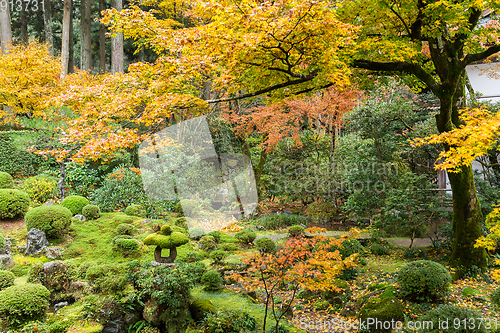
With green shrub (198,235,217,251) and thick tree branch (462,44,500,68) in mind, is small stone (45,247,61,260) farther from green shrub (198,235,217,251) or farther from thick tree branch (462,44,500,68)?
thick tree branch (462,44,500,68)

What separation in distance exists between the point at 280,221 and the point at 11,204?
8.34 meters

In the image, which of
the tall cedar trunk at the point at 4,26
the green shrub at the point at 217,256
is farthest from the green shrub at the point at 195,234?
the tall cedar trunk at the point at 4,26

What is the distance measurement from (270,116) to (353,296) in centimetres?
784

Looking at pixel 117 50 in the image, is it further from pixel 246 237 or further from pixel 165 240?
pixel 165 240

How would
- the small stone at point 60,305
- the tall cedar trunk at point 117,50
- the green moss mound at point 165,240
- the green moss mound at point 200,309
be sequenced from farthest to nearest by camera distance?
the tall cedar trunk at point 117,50, the green moss mound at point 165,240, the small stone at point 60,305, the green moss mound at point 200,309

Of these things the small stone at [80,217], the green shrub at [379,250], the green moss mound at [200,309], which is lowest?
the green shrub at [379,250]

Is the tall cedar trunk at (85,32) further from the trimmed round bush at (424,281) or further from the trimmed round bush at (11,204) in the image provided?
the trimmed round bush at (424,281)

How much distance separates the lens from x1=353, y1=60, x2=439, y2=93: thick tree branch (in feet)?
20.0

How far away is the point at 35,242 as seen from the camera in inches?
264

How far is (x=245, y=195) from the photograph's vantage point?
12914 mm

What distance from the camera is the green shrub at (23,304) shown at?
4.26 metres

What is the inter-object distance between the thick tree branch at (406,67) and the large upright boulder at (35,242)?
807cm

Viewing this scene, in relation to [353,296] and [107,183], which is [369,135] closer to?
[353,296]

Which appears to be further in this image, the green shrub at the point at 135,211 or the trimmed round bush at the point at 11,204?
the green shrub at the point at 135,211
